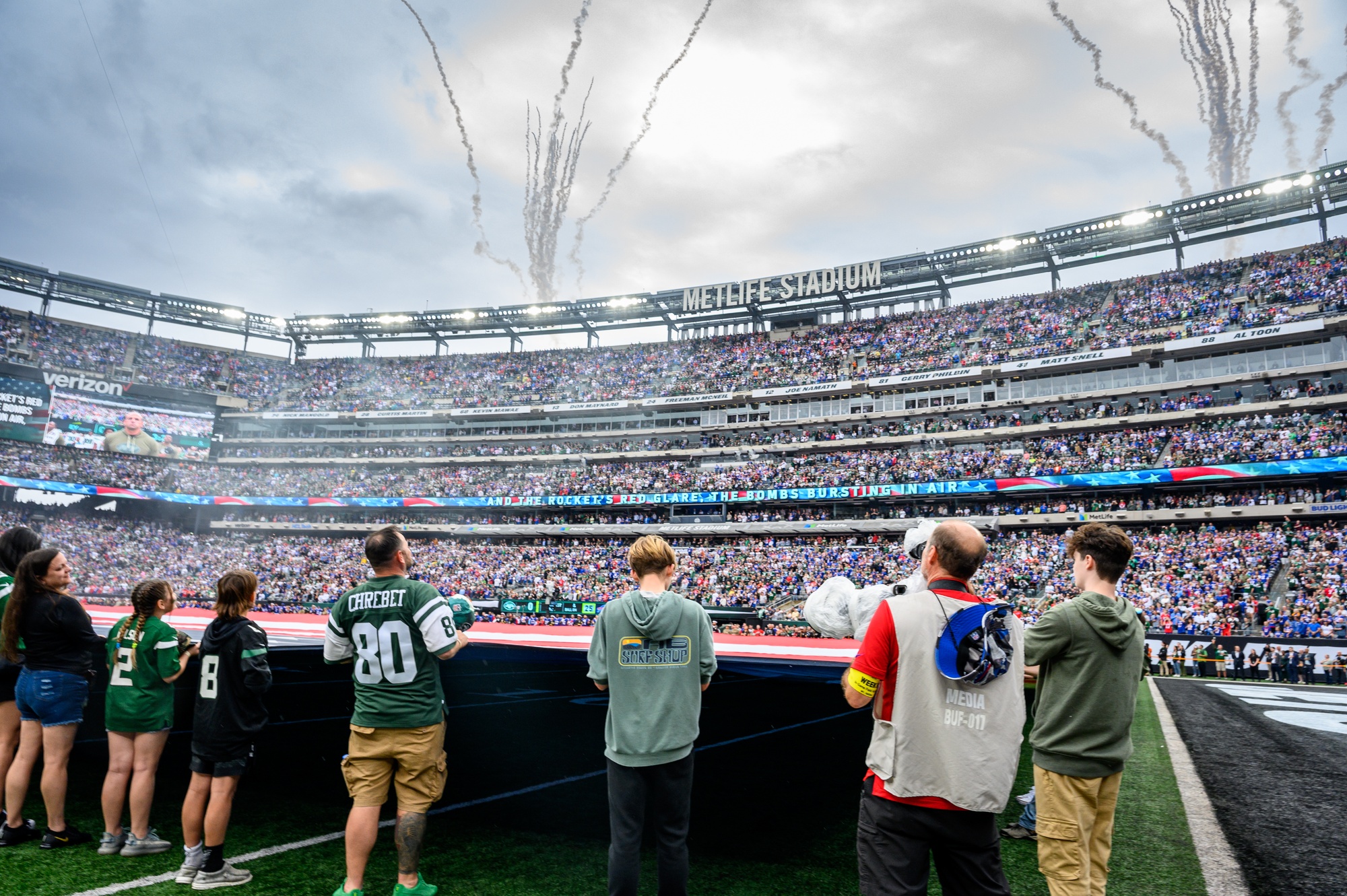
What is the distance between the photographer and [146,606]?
4.59 metres

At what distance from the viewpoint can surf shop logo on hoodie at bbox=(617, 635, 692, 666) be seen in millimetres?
3395

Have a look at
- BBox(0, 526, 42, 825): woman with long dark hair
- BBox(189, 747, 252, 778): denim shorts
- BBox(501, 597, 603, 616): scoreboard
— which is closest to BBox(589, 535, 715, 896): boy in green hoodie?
BBox(189, 747, 252, 778): denim shorts

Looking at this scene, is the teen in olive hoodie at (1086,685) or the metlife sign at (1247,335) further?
the metlife sign at (1247,335)

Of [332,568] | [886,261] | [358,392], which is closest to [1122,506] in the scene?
[886,261]

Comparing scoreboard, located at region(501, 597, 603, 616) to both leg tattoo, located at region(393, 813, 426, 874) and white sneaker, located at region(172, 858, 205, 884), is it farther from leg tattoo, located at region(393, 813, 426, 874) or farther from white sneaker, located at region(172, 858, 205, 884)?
leg tattoo, located at region(393, 813, 426, 874)

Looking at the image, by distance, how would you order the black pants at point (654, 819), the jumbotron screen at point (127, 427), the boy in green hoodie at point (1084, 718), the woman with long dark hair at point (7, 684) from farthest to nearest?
the jumbotron screen at point (127, 427)
the woman with long dark hair at point (7, 684)
the boy in green hoodie at point (1084, 718)
the black pants at point (654, 819)

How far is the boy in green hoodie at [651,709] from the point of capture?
327 centimetres

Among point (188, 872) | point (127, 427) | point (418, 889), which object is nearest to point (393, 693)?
point (418, 889)

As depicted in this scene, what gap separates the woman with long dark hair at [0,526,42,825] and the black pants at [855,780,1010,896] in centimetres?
587

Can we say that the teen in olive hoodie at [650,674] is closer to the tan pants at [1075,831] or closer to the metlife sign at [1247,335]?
the tan pants at [1075,831]

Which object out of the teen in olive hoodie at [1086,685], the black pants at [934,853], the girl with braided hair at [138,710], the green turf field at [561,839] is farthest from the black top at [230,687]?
the teen in olive hoodie at [1086,685]

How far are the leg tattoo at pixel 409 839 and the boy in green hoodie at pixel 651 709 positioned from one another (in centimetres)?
124

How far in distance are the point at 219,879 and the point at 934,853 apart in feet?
13.6

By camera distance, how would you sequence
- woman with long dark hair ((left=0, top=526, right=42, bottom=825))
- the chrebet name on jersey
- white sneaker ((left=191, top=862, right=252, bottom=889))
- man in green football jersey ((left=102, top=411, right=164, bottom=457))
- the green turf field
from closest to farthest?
1. the chrebet name on jersey
2. white sneaker ((left=191, top=862, right=252, bottom=889))
3. the green turf field
4. woman with long dark hair ((left=0, top=526, right=42, bottom=825))
5. man in green football jersey ((left=102, top=411, right=164, bottom=457))
